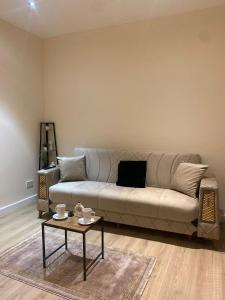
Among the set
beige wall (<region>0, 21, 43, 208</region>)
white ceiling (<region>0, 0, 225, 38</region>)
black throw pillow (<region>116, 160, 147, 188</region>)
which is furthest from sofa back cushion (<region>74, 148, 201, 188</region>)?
white ceiling (<region>0, 0, 225, 38</region>)

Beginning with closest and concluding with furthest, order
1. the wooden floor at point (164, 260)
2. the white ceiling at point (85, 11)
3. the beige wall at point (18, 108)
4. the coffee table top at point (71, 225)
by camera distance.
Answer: the wooden floor at point (164, 260)
the coffee table top at point (71, 225)
the white ceiling at point (85, 11)
the beige wall at point (18, 108)

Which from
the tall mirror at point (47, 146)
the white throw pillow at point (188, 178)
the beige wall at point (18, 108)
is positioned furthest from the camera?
the tall mirror at point (47, 146)

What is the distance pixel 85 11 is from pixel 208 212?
9.46 feet

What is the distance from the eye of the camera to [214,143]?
337 centimetres

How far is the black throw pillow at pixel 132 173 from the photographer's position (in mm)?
3369

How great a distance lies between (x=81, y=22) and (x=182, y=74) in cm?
164

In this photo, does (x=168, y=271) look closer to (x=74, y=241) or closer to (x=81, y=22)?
(x=74, y=241)

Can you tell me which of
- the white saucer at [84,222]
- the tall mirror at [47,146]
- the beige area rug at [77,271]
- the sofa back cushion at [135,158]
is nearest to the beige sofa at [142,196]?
the sofa back cushion at [135,158]

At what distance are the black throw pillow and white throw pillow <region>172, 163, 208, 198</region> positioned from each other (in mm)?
448

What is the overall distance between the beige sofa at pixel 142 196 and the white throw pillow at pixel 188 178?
8cm

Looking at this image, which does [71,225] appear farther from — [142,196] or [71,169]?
[71,169]

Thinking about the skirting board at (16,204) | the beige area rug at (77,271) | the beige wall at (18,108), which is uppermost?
the beige wall at (18,108)

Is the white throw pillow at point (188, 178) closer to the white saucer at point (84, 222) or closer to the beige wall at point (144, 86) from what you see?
the beige wall at point (144, 86)

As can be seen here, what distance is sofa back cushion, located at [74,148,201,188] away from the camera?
338 cm
